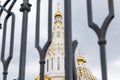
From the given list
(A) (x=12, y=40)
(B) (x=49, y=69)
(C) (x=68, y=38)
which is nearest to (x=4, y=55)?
(A) (x=12, y=40)

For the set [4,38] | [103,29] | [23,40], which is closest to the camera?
[103,29]

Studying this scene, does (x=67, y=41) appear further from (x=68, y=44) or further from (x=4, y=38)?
(x=4, y=38)

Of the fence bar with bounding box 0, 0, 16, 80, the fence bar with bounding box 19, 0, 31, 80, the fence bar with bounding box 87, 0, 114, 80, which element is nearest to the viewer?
the fence bar with bounding box 87, 0, 114, 80

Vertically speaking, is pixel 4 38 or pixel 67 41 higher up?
pixel 4 38

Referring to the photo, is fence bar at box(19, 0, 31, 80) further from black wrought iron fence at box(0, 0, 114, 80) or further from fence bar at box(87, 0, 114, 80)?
fence bar at box(87, 0, 114, 80)

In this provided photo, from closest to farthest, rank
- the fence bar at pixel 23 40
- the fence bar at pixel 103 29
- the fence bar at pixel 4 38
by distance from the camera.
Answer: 1. the fence bar at pixel 103 29
2. the fence bar at pixel 23 40
3. the fence bar at pixel 4 38

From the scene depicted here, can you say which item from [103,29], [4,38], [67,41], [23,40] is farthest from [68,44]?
[4,38]

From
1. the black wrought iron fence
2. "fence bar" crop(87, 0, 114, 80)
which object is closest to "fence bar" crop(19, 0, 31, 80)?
the black wrought iron fence

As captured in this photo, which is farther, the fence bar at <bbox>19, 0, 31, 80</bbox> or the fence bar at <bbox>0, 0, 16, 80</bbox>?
the fence bar at <bbox>0, 0, 16, 80</bbox>

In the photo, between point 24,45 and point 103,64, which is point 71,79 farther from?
point 24,45

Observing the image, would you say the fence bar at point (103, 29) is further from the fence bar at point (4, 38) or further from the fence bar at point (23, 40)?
the fence bar at point (4, 38)

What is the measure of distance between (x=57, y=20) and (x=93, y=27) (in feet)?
95.0

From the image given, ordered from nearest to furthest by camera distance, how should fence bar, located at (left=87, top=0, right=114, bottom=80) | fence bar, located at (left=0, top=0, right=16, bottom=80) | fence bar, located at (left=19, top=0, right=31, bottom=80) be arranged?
fence bar, located at (left=87, top=0, right=114, bottom=80), fence bar, located at (left=19, top=0, right=31, bottom=80), fence bar, located at (left=0, top=0, right=16, bottom=80)

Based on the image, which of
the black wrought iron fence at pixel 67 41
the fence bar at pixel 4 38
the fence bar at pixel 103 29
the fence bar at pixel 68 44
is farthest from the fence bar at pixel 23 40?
the fence bar at pixel 103 29
